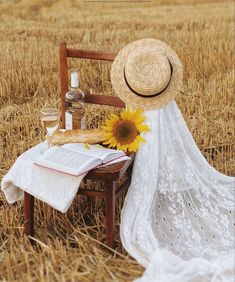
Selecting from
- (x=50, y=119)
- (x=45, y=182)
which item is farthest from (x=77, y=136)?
(x=45, y=182)

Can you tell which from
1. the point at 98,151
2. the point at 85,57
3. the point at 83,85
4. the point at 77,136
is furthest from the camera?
the point at 83,85

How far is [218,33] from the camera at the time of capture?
7.85 m

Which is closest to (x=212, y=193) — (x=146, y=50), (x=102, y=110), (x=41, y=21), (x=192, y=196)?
(x=192, y=196)

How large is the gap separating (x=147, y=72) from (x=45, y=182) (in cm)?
72

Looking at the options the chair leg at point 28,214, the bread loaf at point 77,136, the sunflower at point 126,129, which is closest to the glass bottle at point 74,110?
the bread loaf at point 77,136

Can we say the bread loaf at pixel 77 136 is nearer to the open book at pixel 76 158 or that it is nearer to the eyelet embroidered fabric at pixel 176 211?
the open book at pixel 76 158

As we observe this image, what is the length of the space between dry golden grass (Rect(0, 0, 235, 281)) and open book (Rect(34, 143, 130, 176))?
1.31ft

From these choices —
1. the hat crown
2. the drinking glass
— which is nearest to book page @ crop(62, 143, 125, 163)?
the drinking glass

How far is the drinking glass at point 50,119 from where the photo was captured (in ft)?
9.30

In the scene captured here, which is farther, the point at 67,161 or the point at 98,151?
the point at 98,151

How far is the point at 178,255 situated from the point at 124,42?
5.38 m

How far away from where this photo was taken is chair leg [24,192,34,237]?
2.87m

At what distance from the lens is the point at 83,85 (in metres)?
5.87

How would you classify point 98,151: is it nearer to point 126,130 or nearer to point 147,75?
point 126,130
